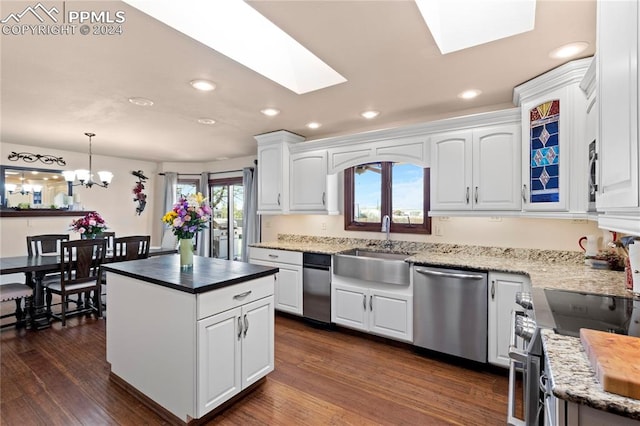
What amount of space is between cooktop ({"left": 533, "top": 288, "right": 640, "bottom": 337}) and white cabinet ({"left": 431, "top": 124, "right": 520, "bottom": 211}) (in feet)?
3.76

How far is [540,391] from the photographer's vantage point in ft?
4.08

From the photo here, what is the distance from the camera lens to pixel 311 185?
12.9ft

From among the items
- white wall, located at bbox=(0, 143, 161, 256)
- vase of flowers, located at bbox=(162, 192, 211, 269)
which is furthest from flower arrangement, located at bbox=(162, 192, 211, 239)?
white wall, located at bbox=(0, 143, 161, 256)

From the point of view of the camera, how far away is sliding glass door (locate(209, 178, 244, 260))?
620 centimetres

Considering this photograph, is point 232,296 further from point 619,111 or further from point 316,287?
point 619,111

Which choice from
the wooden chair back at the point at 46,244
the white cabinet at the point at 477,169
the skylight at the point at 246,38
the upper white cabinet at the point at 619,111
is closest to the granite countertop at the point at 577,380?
the upper white cabinet at the point at 619,111

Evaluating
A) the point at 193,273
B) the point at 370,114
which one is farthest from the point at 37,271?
the point at 370,114

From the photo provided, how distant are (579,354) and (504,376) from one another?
6.09 ft

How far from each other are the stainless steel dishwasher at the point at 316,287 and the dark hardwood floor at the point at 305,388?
358 millimetres

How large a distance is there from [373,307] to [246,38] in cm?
263

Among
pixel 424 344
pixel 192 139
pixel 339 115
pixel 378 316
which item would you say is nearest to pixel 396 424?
pixel 424 344

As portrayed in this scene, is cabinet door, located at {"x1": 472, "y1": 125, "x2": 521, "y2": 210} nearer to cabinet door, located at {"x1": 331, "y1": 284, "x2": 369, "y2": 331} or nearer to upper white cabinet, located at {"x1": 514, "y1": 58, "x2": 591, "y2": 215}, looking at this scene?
upper white cabinet, located at {"x1": 514, "y1": 58, "x2": 591, "y2": 215}

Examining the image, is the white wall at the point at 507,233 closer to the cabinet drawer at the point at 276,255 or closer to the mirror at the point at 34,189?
the cabinet drawer at the point at 276,255

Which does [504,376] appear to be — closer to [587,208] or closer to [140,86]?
[587,208]
